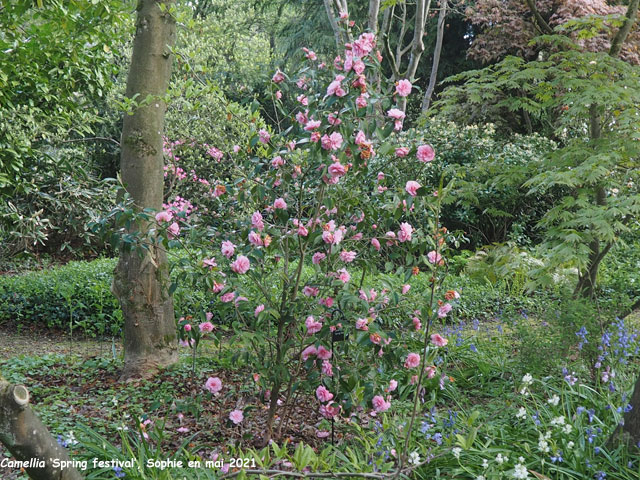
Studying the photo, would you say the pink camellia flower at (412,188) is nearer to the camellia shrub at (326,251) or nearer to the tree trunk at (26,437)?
the camellia shrub at (326,251)

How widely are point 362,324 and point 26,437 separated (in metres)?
1.41

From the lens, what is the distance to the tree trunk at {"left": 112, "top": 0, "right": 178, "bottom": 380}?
4094mm

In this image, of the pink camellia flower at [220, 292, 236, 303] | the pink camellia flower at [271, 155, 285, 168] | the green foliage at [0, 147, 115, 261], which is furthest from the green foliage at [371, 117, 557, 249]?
the pink camellia flower at [220, 292, 236, 303]

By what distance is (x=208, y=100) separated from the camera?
8.15m

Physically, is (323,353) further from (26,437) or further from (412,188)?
(26,437)

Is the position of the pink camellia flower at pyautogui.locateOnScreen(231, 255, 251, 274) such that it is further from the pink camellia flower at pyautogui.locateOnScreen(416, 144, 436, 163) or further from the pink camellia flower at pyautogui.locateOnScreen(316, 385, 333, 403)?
the pink camellia flower at pyautogui.locateOnScreen(416, 144, 436, 163)

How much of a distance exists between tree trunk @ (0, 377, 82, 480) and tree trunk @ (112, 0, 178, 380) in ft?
7.92

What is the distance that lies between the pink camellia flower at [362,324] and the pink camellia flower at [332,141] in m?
0.76

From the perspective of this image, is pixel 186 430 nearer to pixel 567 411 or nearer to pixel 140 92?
pixel 567 411

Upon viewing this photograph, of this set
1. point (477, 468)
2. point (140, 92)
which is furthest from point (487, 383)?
point (140, 92)

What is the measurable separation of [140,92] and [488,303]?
4.33 m

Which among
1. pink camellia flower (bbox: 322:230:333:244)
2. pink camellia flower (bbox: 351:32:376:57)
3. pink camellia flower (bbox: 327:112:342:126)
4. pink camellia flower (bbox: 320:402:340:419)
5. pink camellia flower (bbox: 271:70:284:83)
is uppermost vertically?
pink camellia flower (bbox: 351:32:376:57)

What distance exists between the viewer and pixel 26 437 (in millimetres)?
1563

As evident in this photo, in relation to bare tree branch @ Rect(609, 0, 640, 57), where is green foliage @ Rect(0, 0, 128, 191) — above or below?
below
